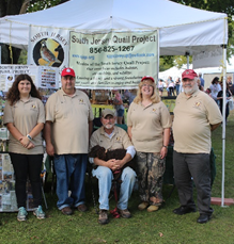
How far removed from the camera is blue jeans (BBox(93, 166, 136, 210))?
3764 mm

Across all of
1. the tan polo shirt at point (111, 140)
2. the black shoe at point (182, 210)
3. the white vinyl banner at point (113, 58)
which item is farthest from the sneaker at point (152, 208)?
the white vinyl banner at point (113, 58)

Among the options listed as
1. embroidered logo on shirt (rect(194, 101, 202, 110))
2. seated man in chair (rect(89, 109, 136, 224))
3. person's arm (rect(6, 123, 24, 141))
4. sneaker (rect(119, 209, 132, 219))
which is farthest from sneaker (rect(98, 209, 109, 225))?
embroidered logo on shirt (rect(194, 101, 202, 110))

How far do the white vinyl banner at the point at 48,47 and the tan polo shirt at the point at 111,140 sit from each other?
3.79 ft

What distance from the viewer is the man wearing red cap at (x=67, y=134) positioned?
12.5ft

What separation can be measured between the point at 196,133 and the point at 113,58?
165cm

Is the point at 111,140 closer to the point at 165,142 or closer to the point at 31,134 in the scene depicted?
the point at 165,142

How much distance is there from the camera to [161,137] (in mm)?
3969

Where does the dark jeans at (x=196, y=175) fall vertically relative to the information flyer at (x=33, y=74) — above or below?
below

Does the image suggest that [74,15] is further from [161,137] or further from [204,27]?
[161,137]

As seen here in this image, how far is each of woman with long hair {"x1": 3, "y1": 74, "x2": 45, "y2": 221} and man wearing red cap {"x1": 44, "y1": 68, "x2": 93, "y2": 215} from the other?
0.18 metres

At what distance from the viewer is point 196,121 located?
3562 millimetres

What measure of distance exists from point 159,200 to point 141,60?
193 cm

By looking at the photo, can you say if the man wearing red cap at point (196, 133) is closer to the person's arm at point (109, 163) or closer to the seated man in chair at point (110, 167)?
the seated man in chair at point (110, 167)

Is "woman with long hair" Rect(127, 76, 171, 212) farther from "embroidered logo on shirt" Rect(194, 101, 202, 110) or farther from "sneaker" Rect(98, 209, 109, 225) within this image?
"sneaker" Rect(98, 209, 109, 225)
